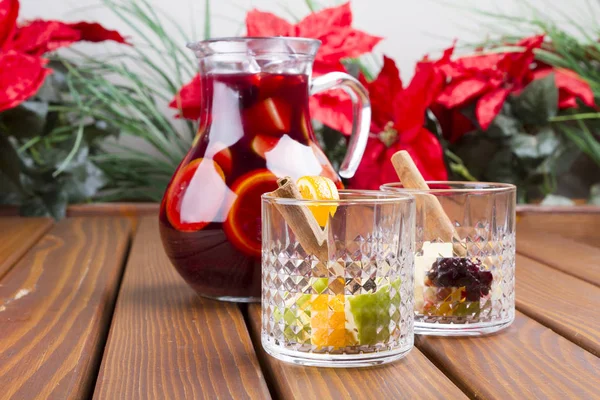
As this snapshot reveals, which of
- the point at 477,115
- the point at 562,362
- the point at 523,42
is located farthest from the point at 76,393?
the point at 523,42

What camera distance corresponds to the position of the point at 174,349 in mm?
646

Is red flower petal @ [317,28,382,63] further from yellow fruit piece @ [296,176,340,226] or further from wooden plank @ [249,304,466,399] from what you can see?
wooden plank @ [249,304,466,399]

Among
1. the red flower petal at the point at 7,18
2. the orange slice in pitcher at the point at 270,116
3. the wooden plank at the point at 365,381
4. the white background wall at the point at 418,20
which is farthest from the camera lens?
the white background wall at the point at 418,20

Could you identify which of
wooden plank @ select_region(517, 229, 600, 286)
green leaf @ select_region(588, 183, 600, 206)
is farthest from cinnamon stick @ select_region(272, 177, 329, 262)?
green leaf @ select_region(588, 183, 600, 206)

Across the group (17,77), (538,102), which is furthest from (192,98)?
(538,102)

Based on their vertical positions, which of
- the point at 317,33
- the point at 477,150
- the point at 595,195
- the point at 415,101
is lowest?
the point at 595,195

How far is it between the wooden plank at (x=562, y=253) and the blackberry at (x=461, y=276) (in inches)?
10.4

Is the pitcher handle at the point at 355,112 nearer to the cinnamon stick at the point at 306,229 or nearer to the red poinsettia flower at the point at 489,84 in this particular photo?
the cinnamon stick at the point at 306,229

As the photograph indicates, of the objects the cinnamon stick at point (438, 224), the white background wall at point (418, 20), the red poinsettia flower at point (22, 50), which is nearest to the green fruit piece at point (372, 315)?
the cinnamon stick at point (438, 224)

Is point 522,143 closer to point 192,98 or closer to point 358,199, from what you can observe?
point 192,98

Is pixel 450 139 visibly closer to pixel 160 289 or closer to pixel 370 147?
pixel 370 147

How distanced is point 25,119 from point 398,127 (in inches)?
24.2

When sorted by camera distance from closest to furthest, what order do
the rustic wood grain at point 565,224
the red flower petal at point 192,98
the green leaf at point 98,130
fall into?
the red flower petal at point 192,98 → the rustic wood grain at point 565,224 → the green leaf at point 98,130

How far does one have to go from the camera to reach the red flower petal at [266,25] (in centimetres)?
114
